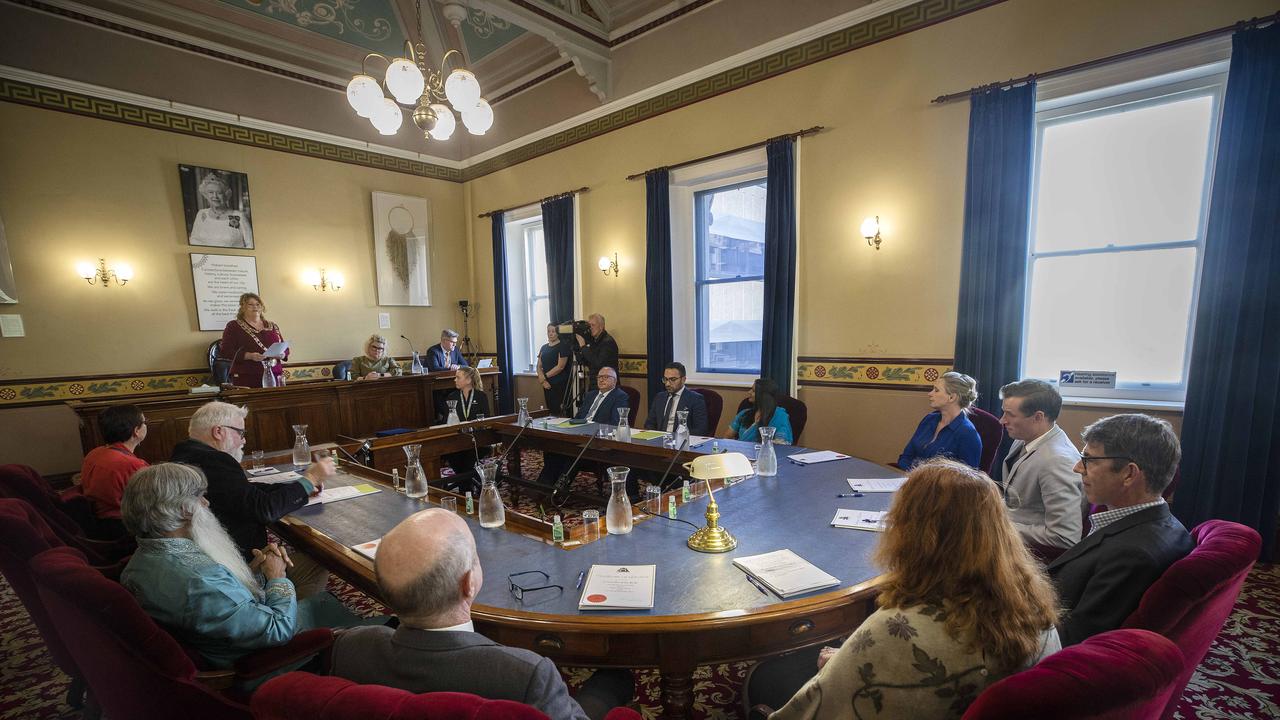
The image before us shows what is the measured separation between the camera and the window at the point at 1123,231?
11.0 feet

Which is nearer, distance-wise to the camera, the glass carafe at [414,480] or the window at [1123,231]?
the glass carafe at [414,480]

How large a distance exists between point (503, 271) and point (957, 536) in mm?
7252

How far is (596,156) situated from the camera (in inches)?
246

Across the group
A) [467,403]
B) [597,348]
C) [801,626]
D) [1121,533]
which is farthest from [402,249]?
[1121,533]

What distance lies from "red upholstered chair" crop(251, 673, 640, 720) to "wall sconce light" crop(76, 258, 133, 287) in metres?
6.86

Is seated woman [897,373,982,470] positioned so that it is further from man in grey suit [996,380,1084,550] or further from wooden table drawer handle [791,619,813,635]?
→ wooden table drawer handle [791,619,813,635]

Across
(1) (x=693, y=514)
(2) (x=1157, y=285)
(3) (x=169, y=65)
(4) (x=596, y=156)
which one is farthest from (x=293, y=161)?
(2) (x=1157, y=285)

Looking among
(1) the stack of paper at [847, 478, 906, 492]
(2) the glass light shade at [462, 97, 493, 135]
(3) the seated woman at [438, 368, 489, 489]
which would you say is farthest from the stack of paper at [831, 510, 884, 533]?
(3) the seated woman at [438, 368, 489, 489]

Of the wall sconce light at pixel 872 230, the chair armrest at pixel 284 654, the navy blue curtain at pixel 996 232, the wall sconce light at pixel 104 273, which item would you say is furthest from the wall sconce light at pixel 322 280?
the navy blue curtain at pixel 996 232

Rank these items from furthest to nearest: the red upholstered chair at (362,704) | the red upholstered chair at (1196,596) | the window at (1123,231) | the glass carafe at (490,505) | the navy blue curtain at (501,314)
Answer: the navy blue curtain at (501,314)
the window at (1123,231)
the glass carafe at (490,505)
the red upholstered chair at (1196,596)
the red upholstered chair at (362,704)

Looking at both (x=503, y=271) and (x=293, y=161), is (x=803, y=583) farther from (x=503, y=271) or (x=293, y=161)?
(x=293, y=161)

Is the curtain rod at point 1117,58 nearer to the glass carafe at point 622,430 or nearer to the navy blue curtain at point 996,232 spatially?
the navy blue curtain at point 996,232

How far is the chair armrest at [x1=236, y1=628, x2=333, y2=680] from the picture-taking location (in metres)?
1.43

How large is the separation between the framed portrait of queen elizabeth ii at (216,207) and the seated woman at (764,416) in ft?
20.3
